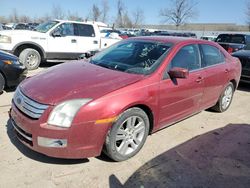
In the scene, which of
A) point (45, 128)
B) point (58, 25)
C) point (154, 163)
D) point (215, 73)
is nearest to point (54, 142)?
point (45, 128)

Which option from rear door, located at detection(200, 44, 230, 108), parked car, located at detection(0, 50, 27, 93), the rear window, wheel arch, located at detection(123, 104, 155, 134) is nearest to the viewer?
wheel arch, located at detection(123, 104, 155, 134)

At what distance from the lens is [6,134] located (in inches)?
159

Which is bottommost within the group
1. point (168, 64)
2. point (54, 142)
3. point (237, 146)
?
point (237, 146)

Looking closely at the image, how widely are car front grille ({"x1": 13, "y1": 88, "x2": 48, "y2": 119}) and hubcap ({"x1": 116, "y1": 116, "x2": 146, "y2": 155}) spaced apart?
0.95 m

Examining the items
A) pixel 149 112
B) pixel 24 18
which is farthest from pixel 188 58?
pixel 24 18

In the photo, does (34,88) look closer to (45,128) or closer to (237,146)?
(45,128)

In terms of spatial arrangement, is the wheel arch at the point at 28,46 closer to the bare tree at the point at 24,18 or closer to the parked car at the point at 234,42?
the parked car at the point at 234,42

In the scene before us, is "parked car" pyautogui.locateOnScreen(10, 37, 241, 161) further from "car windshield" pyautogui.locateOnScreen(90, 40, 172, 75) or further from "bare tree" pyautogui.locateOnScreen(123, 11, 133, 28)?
"bare tree" pyautogui.locateOnScreen(123, 11, 133, 28)

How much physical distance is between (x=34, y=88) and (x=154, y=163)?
71.3 inches

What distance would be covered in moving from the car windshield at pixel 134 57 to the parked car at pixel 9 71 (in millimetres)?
2405

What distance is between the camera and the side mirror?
3.75 m

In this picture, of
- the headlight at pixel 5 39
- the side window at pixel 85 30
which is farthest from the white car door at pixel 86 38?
the headlight at pixel 5 39

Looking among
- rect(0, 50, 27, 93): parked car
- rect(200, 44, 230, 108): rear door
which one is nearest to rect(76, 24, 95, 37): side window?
rect(0, 50, 27, 93): parked car

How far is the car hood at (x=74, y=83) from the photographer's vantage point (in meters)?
3.12
